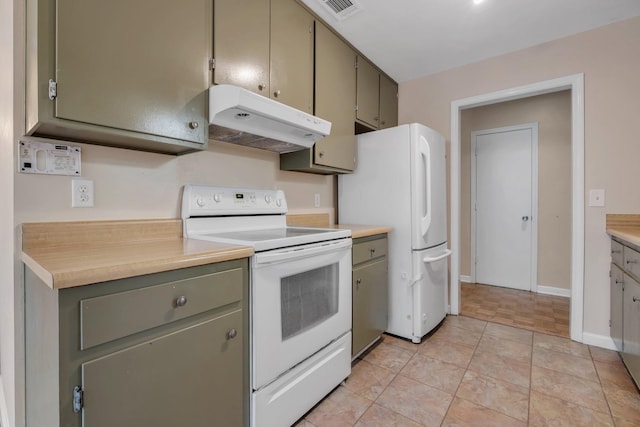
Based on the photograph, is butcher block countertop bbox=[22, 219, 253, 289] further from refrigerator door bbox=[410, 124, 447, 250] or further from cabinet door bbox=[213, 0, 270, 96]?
refrigerator door bbox=[410, 124, 447, 250]

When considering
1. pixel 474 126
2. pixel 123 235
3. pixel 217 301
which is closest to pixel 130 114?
pixel 123 235

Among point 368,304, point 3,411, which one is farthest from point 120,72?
point 368,304

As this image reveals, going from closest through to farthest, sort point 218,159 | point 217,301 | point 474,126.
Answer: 1. point 217,301
2. point 218,159
3. point 474,126

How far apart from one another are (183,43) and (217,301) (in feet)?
3.57

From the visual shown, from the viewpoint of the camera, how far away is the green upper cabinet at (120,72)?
3.14ft

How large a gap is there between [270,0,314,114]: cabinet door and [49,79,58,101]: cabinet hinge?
990 millimetres

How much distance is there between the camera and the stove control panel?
5.13 ft

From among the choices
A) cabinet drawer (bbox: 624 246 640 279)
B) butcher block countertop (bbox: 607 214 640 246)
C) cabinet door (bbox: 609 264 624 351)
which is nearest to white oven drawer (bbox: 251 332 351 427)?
cabinet drawer (bbox: 624 246 640 279)

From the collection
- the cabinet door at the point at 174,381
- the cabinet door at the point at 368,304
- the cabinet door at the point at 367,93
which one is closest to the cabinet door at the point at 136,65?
the cabinet door at the point at 174,381

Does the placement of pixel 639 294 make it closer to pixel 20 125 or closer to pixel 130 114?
pixel 130 114

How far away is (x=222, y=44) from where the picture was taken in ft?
4.76

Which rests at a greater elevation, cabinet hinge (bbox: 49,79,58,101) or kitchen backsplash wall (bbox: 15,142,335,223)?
cabinet hinge (bbox: 49,79,58,101)

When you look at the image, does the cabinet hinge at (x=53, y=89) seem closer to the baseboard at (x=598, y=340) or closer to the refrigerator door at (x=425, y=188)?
the refrigerator door at (x=425, y=188)

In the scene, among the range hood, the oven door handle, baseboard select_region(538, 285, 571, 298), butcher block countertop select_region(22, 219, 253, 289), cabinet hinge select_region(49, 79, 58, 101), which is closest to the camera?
butcher block countertop select_region(22, 219, 253, 289)
